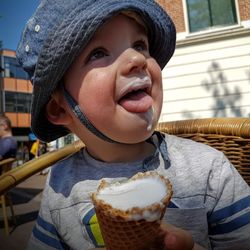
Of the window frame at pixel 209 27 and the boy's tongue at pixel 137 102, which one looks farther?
the window frame at pixel 209 27

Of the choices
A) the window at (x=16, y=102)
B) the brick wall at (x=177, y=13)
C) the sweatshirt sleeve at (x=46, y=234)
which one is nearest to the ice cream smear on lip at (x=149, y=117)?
the sweatshirt sleeve at (x=46, y=234)

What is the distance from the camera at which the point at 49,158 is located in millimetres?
1599

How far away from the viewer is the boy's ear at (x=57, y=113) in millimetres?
1243

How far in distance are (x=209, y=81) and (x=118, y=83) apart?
732 centimetres

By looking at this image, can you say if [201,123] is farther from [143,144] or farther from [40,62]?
[40,62]

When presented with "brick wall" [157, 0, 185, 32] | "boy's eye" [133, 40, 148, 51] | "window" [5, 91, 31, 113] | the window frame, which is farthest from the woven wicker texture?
"window" [5, 91, 31, 113]

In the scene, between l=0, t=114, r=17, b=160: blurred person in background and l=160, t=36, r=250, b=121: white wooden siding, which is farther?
l=160, t=36, r=250, b=121: white wooden siding

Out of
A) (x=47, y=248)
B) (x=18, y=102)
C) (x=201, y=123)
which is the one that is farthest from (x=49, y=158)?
(x=18, y=102)

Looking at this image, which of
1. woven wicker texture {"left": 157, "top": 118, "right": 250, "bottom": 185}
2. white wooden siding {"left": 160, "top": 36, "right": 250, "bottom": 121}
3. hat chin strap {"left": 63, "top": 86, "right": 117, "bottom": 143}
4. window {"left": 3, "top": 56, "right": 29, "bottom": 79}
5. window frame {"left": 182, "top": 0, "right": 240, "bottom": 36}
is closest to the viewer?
hat chin strap {"left": 63, "top": 86, "right": 117, "bottom": 143}

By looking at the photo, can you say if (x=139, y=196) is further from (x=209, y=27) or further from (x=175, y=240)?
(x=209, y=27)

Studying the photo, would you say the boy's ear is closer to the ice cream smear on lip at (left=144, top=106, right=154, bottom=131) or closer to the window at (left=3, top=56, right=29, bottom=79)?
the ice cream smear on lip at (left=144, top=106, right=154, bottom=131)

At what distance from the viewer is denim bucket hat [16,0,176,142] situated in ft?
3.37

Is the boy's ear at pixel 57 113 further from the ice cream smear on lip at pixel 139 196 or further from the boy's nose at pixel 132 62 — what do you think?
Result: the ice cream smear on lip at pixel 139 196

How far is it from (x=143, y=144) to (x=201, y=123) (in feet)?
1.42
